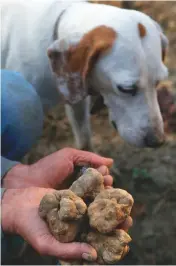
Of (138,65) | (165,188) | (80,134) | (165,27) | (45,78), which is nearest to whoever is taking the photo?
(138,65)

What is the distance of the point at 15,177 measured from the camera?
981 mm

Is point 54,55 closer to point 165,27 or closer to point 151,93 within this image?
point 151,93

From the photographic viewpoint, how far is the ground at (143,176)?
3.85ft

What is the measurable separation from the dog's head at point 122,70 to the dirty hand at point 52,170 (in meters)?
0.24

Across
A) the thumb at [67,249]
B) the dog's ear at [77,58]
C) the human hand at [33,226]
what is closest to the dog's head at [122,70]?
the dog's ear at [77,58]

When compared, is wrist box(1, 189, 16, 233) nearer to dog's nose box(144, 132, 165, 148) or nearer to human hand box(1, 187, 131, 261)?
human hand box(1, 187, 131, 261)

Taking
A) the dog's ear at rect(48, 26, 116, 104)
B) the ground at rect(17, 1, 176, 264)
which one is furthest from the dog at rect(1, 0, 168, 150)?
the ground at rect(17, 1, 176, 264)

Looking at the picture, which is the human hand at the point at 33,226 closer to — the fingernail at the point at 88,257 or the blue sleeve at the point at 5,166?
the fingernail at the point at 88,257

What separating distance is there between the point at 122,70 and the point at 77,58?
0.42ft

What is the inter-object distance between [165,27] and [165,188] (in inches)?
37.0

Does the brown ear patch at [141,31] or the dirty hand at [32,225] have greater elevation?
the brown ear patch at [141,31]

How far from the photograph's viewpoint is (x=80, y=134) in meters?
1.48

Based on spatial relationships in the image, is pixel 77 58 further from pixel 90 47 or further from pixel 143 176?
pixel 143 176

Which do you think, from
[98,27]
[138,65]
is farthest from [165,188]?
[98,27]
